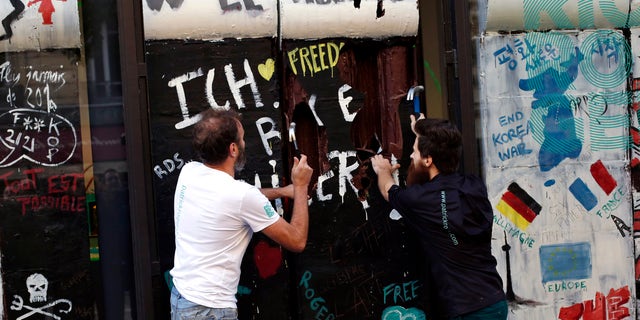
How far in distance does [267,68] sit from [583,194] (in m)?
2.06

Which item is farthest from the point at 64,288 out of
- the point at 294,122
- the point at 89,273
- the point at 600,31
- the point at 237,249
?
the point at 600,31

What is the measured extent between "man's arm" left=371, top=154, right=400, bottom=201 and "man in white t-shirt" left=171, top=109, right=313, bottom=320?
80 cm

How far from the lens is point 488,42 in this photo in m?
4.53

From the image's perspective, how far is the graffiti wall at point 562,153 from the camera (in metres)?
4.55

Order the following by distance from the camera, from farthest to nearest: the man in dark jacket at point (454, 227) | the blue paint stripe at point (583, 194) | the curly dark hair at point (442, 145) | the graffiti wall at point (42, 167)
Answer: the blue paint stripe at point (583, 194), the graffiti wall at point (42, 167), the curly dark hair at point (442, 145), the man in dark jacket at point (454, 227)

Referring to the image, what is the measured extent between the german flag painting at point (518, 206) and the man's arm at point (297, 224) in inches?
53.0

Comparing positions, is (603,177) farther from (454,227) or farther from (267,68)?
(267,68)

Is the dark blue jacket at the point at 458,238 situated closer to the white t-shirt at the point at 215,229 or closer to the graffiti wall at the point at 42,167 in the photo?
the white t-shirt at the point at 215,229

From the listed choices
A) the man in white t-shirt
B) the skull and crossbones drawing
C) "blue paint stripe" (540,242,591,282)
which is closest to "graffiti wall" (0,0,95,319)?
the skull and crossbones drawing

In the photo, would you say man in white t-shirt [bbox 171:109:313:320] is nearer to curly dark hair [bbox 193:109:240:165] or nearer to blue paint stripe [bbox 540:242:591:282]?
curly dark hair [bbox 193:109:240:165]

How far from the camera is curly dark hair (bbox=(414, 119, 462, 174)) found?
151 inches

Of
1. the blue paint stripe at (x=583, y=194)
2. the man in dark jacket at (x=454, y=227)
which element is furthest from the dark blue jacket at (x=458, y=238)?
the blue paint stripe at (x=583, y=194)

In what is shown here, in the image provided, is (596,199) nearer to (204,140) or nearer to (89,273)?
(204,140)

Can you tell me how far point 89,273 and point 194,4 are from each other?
5.31ft
